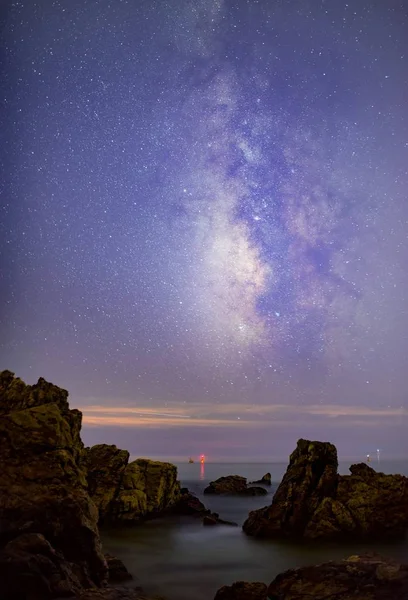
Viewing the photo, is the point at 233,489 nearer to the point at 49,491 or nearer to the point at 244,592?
the point at 244,592

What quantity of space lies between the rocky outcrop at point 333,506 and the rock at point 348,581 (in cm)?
1676

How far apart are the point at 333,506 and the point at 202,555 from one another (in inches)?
437

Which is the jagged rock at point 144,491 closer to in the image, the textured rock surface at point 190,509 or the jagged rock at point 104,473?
the jagged rock at point 104,473

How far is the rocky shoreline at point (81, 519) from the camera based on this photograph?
13.2 metres

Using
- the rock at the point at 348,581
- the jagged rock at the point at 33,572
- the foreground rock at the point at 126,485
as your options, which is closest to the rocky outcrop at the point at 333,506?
the foreground rock at the point at 126,485

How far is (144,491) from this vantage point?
40.8 m

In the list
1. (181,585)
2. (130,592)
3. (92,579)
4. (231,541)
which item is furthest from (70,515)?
(231,541)

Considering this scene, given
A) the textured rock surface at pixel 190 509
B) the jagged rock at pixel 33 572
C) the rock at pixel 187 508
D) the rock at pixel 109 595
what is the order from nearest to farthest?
the jagged rock at pixel 33 572
the rock at pixel 109 595
the textured rock surface at pixel 190 509
the rock at pixel 187 508

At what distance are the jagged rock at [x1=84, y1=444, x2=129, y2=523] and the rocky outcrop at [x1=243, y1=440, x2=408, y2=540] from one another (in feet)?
39.0

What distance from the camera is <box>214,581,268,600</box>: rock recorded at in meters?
16.9

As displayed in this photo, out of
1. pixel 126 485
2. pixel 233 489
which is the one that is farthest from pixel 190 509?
pixel 233 489

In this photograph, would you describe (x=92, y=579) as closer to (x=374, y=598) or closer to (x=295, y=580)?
(x=295, y=580)

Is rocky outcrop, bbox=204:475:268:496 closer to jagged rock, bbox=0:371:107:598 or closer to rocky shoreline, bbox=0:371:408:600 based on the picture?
rocky shoreline, bbox=0:371:408:600

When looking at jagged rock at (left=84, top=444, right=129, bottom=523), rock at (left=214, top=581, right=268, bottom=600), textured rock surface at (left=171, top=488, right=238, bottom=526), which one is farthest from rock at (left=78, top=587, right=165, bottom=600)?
textured rock surface at (left=171, top=488, right=238, bottom=526)
